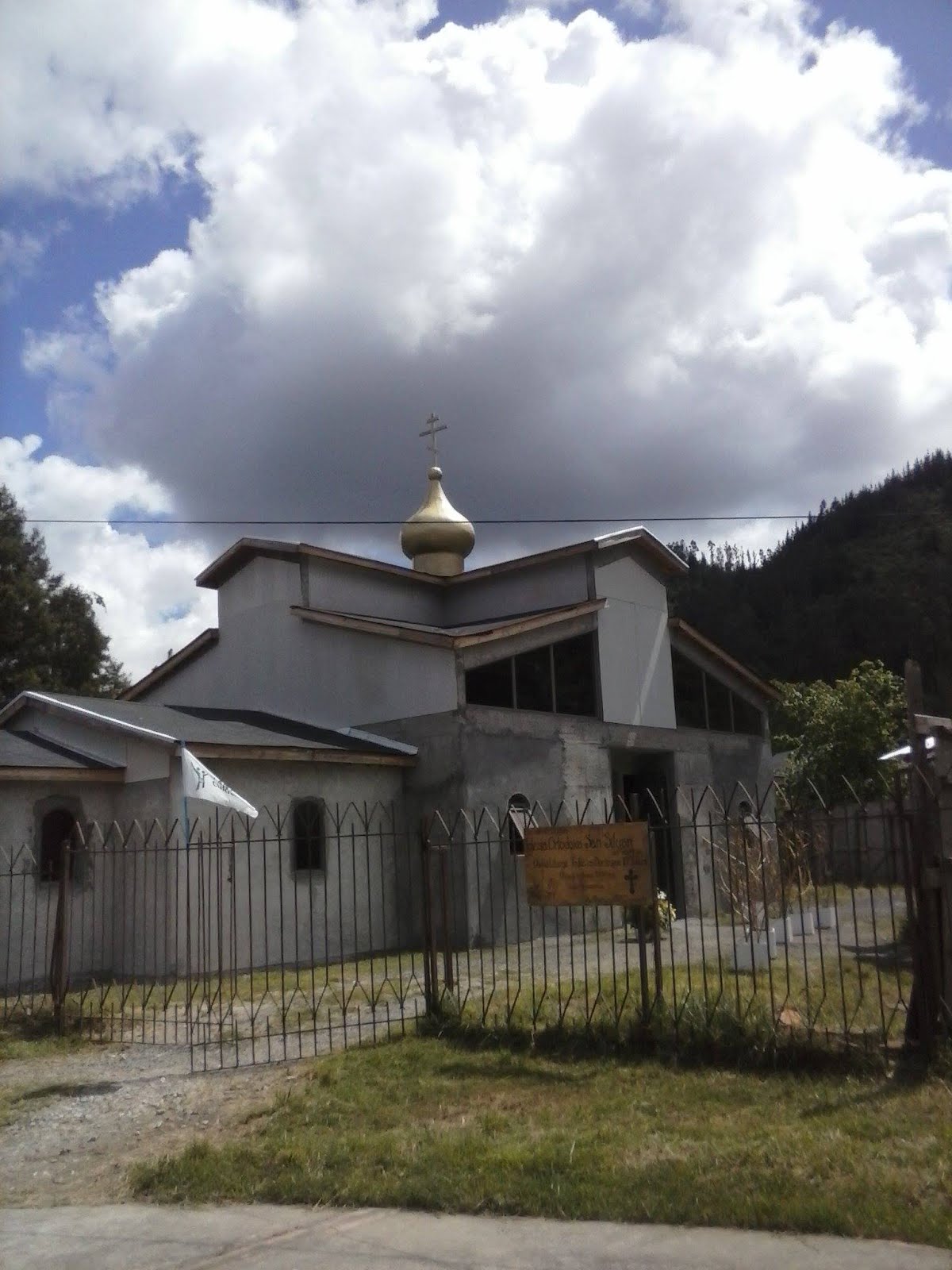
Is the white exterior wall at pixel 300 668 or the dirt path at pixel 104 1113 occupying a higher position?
the white exterior wall at pixel 300 668

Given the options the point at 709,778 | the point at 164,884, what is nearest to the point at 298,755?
the point at 164,884

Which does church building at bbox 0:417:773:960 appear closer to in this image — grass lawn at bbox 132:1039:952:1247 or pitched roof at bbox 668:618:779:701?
pitched roof at bbox 668:618:779:701

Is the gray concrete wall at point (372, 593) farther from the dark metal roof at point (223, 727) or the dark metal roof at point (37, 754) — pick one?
the dark metal roof at point (37, 754)

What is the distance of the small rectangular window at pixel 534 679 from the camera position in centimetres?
2070

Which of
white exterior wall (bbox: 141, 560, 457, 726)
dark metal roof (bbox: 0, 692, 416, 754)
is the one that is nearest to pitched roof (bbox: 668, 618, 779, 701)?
white exterior wall (bbox: 141, 560, 457, 726)

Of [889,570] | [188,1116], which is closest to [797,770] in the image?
[188,1116]

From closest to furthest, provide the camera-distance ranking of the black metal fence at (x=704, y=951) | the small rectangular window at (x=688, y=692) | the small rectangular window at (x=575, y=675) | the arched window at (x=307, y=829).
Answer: the black metal fence at (x=704, y=951) < the arched window at (x=307, y=829) < the small rectangular window at (x=575, y=675) < the small rectangular window at (x=688, y=692)

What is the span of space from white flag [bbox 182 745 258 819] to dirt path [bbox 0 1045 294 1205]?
4.60 m

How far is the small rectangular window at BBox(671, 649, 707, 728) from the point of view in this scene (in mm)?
25156

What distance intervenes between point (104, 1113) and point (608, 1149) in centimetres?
392

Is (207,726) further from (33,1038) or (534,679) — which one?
(33,1038)

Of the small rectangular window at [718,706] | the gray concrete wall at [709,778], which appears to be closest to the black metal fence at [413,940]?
the gray concrete wall at [709,778]

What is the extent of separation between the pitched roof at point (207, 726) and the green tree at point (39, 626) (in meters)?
19.6

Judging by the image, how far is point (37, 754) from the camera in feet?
54.3
